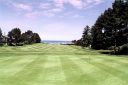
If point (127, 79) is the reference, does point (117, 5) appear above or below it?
above

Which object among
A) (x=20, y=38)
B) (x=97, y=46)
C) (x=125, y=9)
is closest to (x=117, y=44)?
(x=125, y=9)

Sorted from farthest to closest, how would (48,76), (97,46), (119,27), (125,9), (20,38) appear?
(20,38) → (97,46) → (119,27) → (125,9) → (48,76)

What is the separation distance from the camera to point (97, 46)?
10119 centimetres

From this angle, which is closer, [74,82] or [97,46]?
[74,82]

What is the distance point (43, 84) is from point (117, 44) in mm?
64021

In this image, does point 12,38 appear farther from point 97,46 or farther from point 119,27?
point 119,27

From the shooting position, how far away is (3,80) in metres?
17.1

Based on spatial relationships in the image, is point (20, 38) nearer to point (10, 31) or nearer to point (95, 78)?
point (10, 31)

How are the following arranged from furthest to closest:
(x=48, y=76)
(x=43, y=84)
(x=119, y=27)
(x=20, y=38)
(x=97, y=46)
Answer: (x=20, y=38) < (x=97, y=46) < (x=119, y=27) < (x=48, y=76) < (x=43, y=84)

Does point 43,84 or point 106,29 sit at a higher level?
point 106,29

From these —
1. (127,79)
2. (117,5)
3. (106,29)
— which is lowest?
(127,79)

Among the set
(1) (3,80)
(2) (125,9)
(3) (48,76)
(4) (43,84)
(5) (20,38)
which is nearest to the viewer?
(4) (43,84)

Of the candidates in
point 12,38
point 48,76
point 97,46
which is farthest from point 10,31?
point 48,76

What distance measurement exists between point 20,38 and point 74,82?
15260 cm
